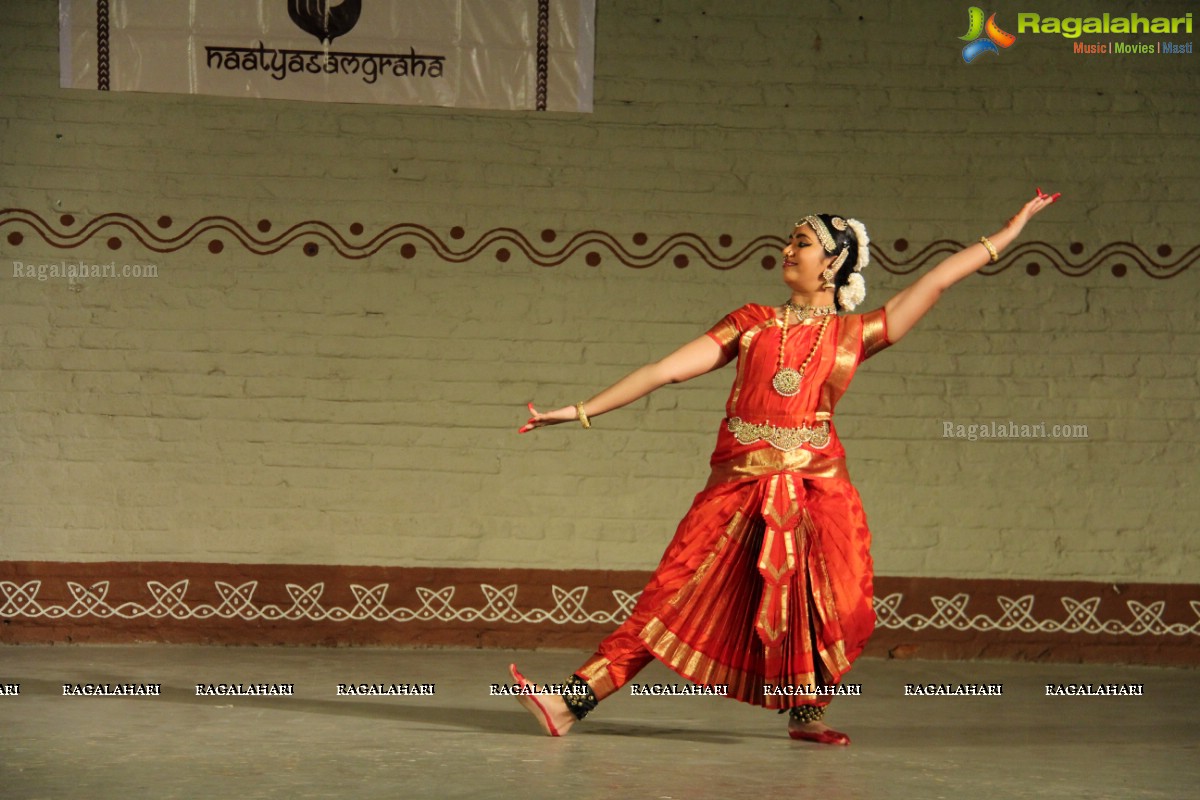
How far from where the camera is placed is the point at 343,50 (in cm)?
564

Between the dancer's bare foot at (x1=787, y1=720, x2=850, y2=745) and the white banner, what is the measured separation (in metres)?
2.75

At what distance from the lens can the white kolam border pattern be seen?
557 centimetres

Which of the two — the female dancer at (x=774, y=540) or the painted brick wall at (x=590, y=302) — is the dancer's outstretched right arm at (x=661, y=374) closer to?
the female dancer at (x=774, y=540)

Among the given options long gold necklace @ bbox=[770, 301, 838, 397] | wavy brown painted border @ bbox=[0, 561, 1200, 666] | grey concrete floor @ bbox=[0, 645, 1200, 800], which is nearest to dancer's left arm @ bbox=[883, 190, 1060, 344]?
long gold necklace @ bbox=[770, 301, 838, 397]

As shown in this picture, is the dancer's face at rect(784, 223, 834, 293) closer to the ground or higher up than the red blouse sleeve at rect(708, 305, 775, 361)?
higher up

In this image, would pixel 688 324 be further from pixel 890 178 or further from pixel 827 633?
pixel 827 633

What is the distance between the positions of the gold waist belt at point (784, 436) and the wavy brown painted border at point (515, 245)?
1.90 meters

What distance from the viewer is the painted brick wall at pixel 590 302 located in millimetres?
5594

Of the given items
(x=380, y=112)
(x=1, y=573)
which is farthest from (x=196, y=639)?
(x=380, y=112)

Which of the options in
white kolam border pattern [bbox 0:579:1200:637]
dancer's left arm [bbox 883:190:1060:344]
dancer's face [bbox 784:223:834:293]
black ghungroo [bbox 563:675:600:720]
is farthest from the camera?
white kolam border pattern [bbox 0:579:1200:637]

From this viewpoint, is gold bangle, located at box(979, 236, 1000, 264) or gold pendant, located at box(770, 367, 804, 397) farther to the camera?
gold pendant, located at box(770, 367, 804, 397)

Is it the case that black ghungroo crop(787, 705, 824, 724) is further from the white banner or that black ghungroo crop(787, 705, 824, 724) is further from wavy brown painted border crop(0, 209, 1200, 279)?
the white banner

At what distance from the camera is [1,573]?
18.2 ft

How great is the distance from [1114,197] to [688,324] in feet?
5.78
